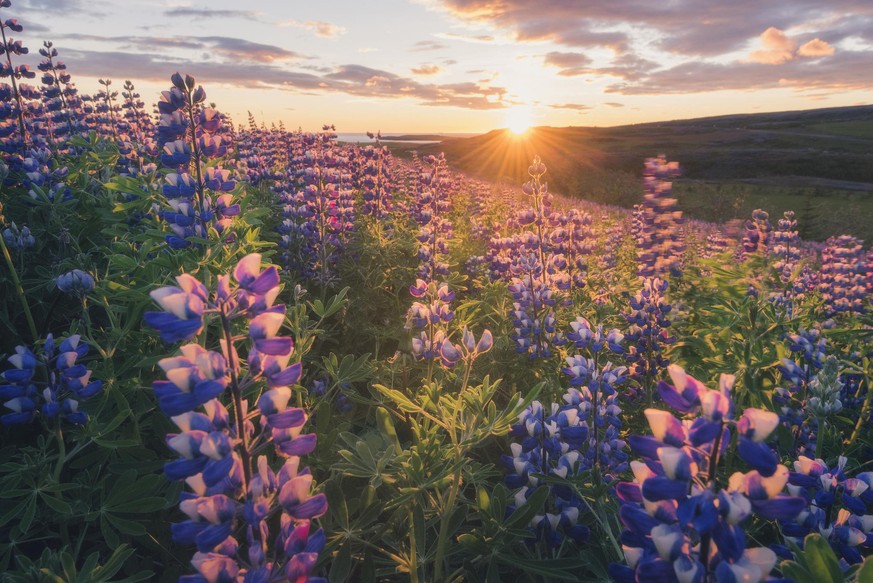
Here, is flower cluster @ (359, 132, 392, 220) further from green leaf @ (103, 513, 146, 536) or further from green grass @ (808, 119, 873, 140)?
green grass @ (808, 119, 873, 140)

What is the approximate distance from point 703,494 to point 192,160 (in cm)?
309

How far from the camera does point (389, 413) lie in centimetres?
248

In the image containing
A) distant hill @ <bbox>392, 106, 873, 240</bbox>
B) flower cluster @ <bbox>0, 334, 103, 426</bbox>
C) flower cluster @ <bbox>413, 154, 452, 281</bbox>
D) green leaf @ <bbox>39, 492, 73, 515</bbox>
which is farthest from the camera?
distant hill @ <bbox>392, 106, 873, 240</bbox>

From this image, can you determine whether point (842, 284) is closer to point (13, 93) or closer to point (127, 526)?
point (127, 526)

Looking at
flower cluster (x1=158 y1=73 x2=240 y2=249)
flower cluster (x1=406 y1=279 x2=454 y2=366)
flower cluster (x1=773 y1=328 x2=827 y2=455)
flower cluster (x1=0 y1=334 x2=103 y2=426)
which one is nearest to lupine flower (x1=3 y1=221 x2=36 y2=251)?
flower cluster (x1=158 y1=73 x2=240 y2=249)

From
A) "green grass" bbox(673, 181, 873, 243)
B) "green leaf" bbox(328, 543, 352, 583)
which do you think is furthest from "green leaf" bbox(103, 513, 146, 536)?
"green grass" bbox(673, 181, 873, 243)

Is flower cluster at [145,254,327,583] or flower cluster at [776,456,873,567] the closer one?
flower cluster at [145,254,327,583]

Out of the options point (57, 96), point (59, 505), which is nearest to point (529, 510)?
point (59, 505)

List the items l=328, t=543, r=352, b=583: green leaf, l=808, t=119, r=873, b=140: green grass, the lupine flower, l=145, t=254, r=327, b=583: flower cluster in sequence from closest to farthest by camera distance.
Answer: l=145, t=254, r=327, b=583: flower cluster → l=328, t=543, r=352, b=583: green leaf → the lupine flower → l=808, t=119, r=873, b=140: green grass

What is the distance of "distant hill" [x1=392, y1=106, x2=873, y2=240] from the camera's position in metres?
23.9

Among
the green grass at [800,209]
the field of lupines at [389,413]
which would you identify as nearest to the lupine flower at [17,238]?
the field of lupines at [389,413]

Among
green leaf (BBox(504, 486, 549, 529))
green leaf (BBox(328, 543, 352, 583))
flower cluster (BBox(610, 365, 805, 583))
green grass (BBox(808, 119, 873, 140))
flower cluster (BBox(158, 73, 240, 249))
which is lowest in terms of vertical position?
green leaf (BBox(328, 543, 352, 583))

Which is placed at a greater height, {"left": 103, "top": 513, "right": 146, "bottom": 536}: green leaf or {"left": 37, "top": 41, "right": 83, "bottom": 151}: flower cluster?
{"left": 37, "top": 41, "right": 83, "bottom": 151}: flower cluster

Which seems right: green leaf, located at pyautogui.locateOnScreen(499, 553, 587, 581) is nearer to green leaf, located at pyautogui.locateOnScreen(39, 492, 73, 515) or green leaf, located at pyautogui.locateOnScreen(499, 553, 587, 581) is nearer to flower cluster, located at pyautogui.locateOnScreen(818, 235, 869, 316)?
green leaf, located at pyautogui.locateOnScreen(39, 492, 73, 515)
